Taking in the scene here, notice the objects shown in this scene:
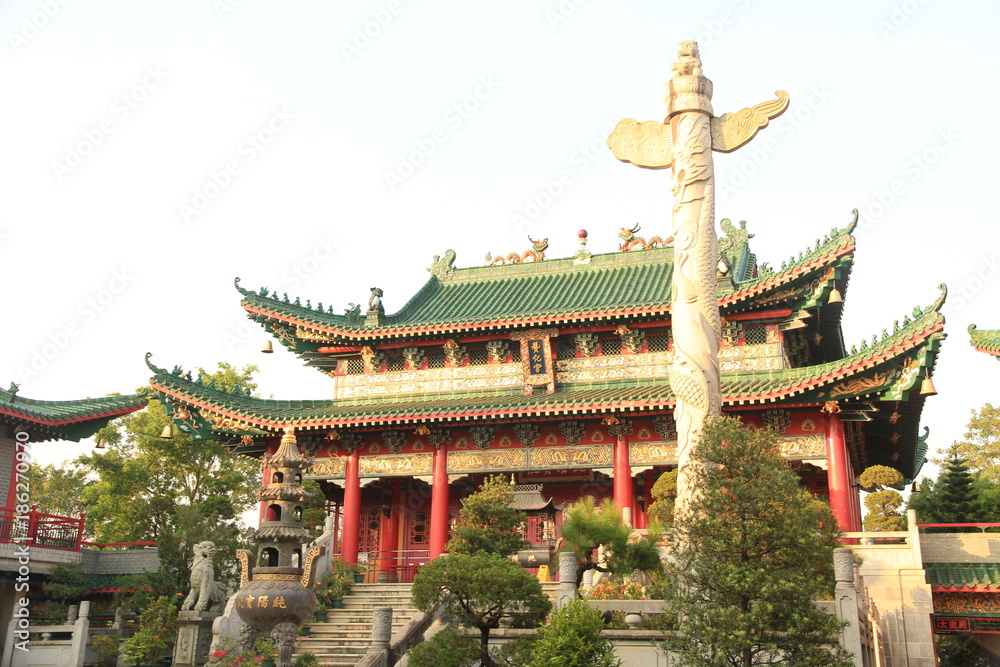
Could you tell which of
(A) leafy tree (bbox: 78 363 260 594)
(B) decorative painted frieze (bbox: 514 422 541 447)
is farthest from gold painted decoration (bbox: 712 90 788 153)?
(A) leafy tree (bbox: 78 363 260 594)

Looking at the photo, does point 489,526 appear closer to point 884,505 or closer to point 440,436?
point 440,436

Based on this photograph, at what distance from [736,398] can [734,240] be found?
761cm

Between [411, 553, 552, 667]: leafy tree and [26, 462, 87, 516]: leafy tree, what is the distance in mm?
34067

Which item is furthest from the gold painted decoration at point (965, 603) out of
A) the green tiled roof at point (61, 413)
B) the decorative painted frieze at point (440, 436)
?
the green tiled roof at point (61, 413)

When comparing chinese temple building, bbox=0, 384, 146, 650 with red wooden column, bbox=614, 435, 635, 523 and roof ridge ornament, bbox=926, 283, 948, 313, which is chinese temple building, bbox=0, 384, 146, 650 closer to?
red wooden column, bbox=614, 435, 635, 523

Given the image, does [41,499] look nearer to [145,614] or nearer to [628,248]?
[145,614]

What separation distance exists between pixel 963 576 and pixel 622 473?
Answer: 23.2 ft

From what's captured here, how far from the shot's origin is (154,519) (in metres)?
32.1

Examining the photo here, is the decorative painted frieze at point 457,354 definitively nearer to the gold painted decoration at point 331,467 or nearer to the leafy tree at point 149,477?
the gold painted decoration at point 331,467

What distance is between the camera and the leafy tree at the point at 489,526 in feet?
51.0

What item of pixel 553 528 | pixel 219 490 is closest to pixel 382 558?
pixel 553 528

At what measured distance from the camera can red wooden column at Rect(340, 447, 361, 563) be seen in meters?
21.4

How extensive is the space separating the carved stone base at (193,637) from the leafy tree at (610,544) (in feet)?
22.5

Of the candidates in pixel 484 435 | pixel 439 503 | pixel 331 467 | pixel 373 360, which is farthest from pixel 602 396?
pixel 331 467
